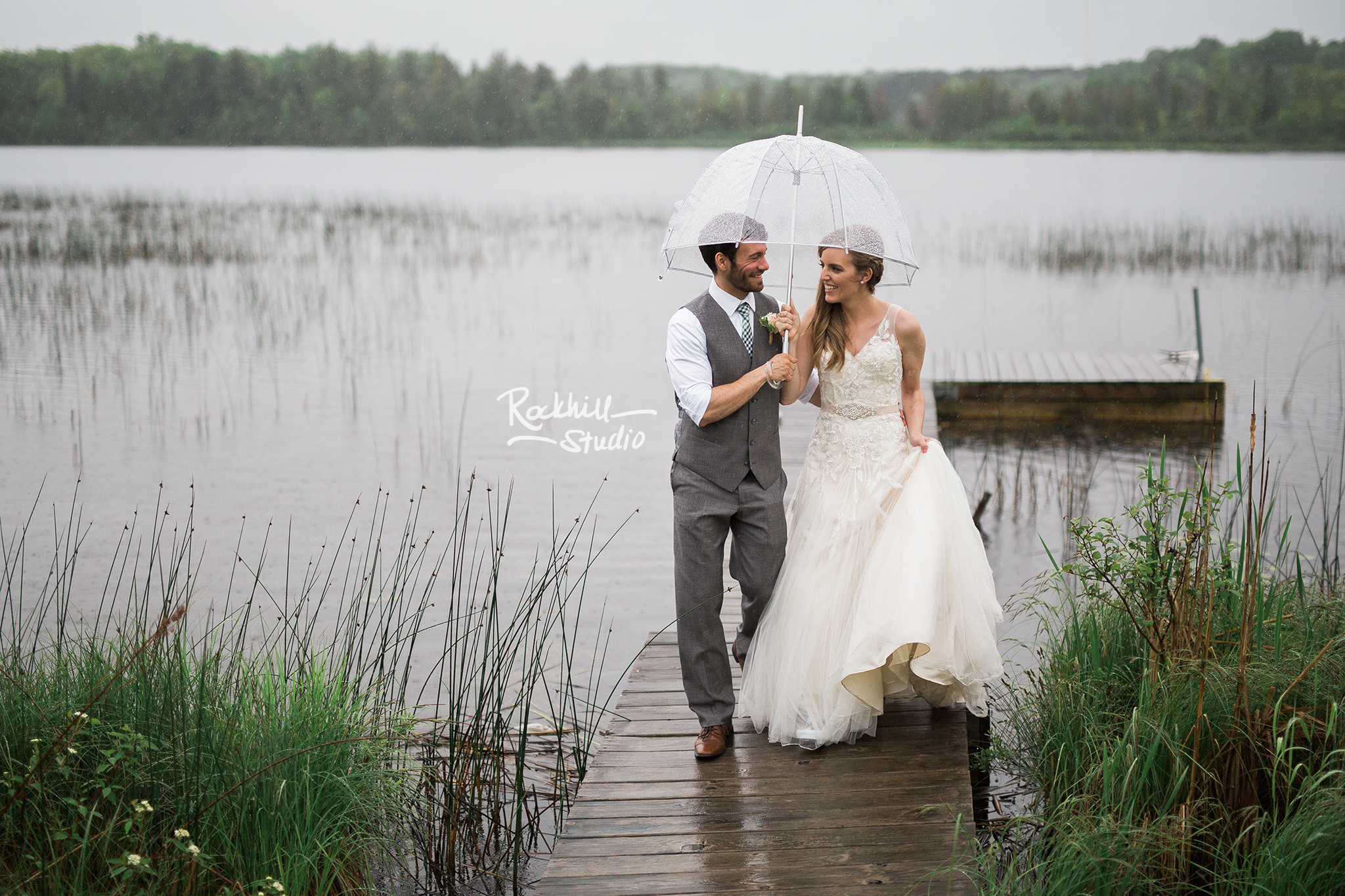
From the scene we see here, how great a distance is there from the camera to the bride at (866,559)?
10.8 ft

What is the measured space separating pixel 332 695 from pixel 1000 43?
41695 mm

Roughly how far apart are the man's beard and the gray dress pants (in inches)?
22.9

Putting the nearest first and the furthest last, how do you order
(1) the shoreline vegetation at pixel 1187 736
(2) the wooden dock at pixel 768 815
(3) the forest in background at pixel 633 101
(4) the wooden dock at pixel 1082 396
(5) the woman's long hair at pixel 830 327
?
(1) the shoreline vegetation at pixel 1187 736 < (2) the wooden dock at pixel 768 815 < (5) the woman's long hair at pixel 830 327 < (4) the wooden dock at pixel 1082 396 < (3) the forest in background at pixel 633 101

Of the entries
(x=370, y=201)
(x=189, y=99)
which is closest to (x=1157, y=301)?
(x=370, y=201)

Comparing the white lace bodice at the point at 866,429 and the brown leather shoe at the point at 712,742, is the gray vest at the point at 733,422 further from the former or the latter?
the brown leather shoe at the point at 712,742

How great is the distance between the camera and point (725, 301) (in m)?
3.33

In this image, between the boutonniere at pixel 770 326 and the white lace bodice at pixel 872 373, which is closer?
the boutonniere at pixel 770 326

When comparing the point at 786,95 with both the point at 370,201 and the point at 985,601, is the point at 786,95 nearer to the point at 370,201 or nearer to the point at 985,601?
the point at 370,201

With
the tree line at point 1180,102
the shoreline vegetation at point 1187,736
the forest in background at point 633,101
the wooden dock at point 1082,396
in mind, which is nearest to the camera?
the shoreline vegetation at point 1187,736

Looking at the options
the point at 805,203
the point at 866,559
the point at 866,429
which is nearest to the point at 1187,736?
the point at 866,559

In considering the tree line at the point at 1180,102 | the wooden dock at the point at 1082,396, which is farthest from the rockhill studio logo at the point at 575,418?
the tree line at the point at 1180,102

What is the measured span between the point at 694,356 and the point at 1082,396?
324 inches

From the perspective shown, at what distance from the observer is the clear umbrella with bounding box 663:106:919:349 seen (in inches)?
127

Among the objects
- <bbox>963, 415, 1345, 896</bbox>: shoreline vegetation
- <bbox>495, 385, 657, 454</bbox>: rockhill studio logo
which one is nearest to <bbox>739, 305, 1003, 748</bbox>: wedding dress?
<bbox>963, 415, 1345, 896</bbox>: shoreline vegetation
